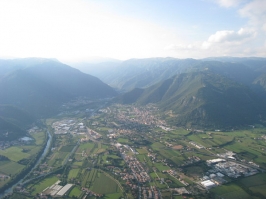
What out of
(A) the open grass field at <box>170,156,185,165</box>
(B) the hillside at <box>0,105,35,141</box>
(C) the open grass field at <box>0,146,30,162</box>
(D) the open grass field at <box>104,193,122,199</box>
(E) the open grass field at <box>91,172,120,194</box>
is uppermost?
(B) the hillside at <box>0,105,35,141</box>

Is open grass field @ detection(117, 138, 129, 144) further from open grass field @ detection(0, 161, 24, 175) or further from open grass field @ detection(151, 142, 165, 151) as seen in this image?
open grass field @ detection(0, 161, 24, 175)

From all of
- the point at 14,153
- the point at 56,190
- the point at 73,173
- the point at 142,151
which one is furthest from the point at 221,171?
the point at 14,153

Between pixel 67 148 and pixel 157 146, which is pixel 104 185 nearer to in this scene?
pixel 67 148

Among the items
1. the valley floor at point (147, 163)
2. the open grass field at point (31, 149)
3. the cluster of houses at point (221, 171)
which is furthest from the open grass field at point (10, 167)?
the cluster of houses at point (221, 171)

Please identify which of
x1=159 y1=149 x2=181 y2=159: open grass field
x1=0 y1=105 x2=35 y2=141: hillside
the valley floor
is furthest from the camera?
x1=0 y1=105 x2=35 y2=141: hillside

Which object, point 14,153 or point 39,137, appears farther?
point 39,137

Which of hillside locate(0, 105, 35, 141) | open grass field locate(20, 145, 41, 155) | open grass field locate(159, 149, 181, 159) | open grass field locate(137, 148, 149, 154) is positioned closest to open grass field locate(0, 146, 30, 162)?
open grass field locate(20, 145, 41, 155)

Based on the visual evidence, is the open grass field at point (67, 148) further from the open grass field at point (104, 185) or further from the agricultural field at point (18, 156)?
the open grass field at point (104, 185)
